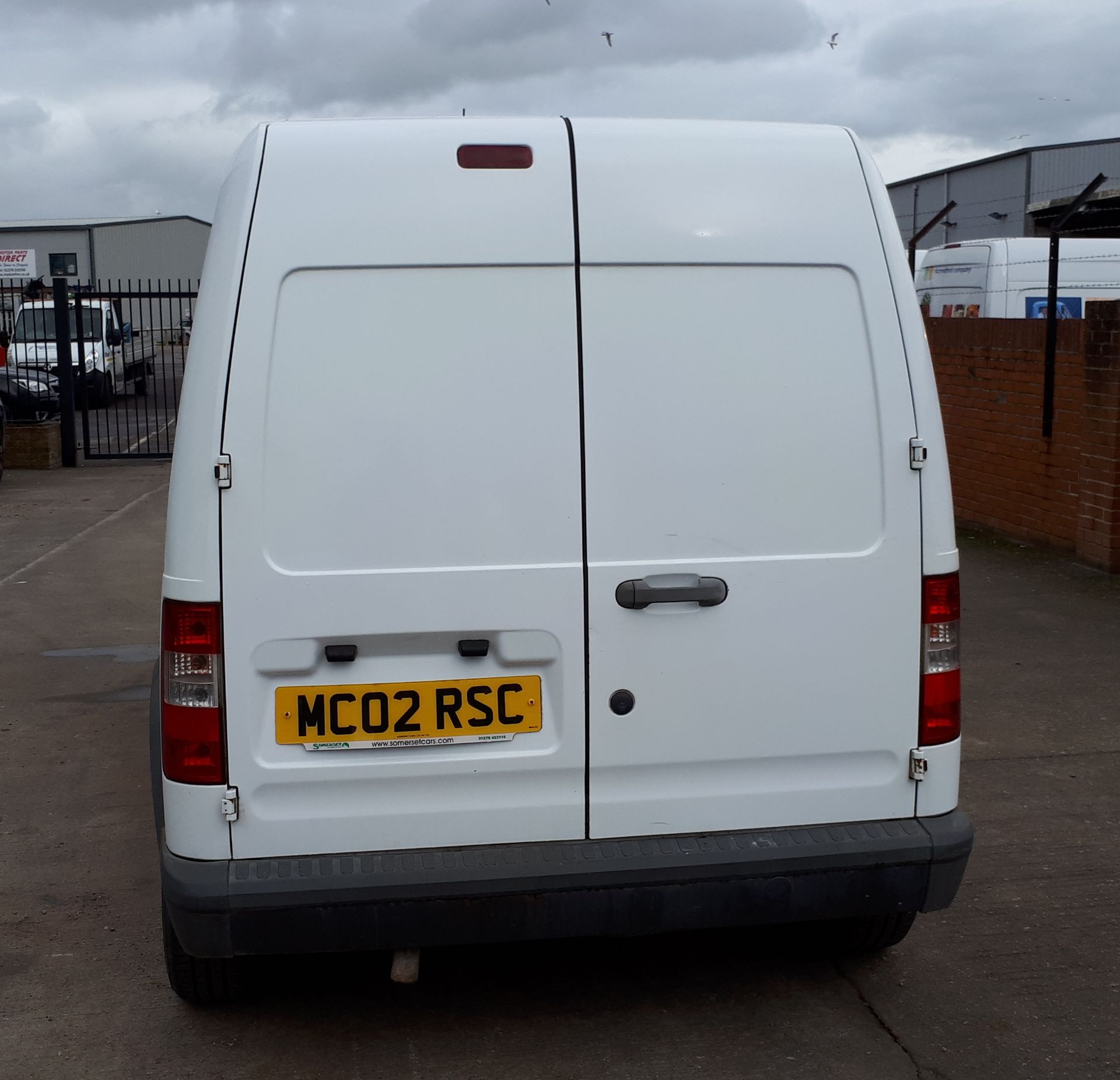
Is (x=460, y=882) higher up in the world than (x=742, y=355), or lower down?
lower down

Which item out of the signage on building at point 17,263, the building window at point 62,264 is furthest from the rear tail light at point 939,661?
the signage on building at point 17,263

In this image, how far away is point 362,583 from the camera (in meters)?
2.99

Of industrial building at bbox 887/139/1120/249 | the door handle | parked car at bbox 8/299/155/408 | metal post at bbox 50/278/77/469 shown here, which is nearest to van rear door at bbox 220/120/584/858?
the door handle

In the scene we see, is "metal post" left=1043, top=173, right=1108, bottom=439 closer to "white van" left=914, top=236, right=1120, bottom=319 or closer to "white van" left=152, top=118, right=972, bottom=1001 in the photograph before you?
"white van" left=914, top=236, right=1120, bottom=319

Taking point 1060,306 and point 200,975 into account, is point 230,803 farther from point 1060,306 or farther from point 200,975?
point 1060,306

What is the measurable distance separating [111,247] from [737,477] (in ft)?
178

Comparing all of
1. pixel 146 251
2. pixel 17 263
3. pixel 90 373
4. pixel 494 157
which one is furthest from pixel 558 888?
pixel 146 251

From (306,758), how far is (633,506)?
0.95 m

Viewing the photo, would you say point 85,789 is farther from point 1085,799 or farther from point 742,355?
point 1085,799

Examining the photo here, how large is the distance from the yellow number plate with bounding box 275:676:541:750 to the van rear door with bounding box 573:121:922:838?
0.20 metres

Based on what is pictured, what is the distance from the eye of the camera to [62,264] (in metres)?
41.4

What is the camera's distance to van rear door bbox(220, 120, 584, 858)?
2967 millimetres

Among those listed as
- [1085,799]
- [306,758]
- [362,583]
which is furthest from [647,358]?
[1085,799]

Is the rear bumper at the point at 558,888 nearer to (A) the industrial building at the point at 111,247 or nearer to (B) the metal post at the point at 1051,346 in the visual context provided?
(B) the metal post at the point at 1051,346
